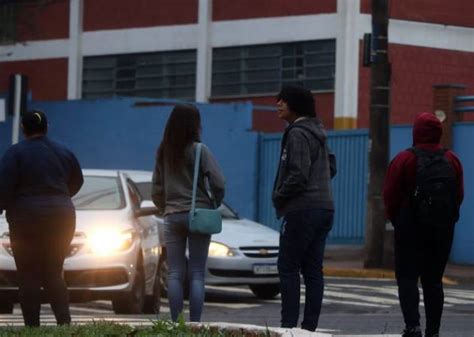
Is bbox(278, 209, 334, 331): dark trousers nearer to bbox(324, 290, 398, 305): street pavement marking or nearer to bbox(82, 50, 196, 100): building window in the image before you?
bbox(324, 290, 398, 305): street pavement marking

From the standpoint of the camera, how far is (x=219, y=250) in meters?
17.9

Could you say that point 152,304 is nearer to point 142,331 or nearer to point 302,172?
point 302,172

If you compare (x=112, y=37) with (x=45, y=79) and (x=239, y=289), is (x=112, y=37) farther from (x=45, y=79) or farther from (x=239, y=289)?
(x=239, y=289)

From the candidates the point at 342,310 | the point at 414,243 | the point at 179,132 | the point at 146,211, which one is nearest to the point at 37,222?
the point at 179,132

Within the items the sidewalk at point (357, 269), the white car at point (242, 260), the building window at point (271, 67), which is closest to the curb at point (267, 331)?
the white car at point (242, 260)

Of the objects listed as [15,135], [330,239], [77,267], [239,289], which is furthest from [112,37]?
[77,267]

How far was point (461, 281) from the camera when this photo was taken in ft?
75.9

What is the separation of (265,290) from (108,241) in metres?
3.57

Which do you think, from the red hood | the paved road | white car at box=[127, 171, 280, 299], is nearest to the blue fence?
the paved road

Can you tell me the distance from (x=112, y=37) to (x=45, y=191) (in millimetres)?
26827

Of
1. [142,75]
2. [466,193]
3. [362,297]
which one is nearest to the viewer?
[362,297]

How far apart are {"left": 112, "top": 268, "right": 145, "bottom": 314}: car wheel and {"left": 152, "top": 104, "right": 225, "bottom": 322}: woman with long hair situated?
12.0 ft

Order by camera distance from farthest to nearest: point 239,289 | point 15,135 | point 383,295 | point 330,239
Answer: point 330,239 < point 15,135 < point 239,289 < point 383,295

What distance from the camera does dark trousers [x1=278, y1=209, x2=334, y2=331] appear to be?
10961 mm
